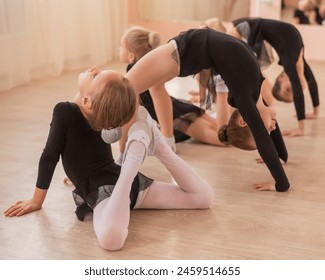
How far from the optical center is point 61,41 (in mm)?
3799

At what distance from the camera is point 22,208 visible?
1762 mm

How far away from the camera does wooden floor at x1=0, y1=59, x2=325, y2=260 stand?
5.05 feet

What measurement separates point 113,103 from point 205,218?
502mm

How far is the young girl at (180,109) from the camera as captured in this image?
2.36 metres

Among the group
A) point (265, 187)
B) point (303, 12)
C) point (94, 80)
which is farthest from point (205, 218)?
point (303, 12)

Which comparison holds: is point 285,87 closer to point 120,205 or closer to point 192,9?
point 120,205

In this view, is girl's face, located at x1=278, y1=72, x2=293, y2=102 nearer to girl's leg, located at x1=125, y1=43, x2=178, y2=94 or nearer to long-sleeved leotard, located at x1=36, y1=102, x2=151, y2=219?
girl's leg, located at x1=125, y1=43, x2=178, y2=94

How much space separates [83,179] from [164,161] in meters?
0.27

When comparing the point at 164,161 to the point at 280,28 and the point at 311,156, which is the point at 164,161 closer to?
the point at 311,156

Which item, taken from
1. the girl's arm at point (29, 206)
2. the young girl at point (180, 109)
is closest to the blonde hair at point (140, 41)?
the young girl at point (180, 109)

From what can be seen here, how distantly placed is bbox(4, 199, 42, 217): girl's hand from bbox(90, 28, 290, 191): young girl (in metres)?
0.55

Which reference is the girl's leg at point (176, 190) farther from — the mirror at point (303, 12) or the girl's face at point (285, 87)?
the mirror at point (303, 12)

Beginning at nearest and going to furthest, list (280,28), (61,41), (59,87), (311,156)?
(311,156), (280,28), (59,87), (61,41)
